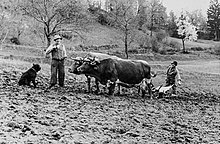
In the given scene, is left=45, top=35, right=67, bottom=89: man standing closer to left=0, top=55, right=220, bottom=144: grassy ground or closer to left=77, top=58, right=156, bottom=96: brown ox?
left=77, top=58, right=156, bottom=96: brown ox

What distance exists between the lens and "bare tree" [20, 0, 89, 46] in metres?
36.5

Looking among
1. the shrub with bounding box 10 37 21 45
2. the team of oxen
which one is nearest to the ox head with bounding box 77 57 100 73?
the team of oxen

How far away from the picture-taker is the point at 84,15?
38969 millimetres

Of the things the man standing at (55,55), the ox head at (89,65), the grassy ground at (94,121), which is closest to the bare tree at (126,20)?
the ox head at (89,65)

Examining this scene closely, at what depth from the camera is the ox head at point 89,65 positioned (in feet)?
52.0

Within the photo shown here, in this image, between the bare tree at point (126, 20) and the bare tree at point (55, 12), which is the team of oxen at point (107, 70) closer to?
the bare tree at point (55, 12)

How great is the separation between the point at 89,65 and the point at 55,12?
2228 centimetres

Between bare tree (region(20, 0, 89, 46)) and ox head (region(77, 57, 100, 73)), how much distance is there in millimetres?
21034

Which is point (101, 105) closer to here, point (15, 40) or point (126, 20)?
point (126, 20)

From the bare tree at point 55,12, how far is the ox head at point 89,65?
21.0m

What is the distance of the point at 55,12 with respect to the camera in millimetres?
36656

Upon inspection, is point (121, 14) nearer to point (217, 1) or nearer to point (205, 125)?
point (205, 125)

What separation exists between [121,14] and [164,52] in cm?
1517

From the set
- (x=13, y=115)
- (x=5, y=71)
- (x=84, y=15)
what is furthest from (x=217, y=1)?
(x=13, y=115)
